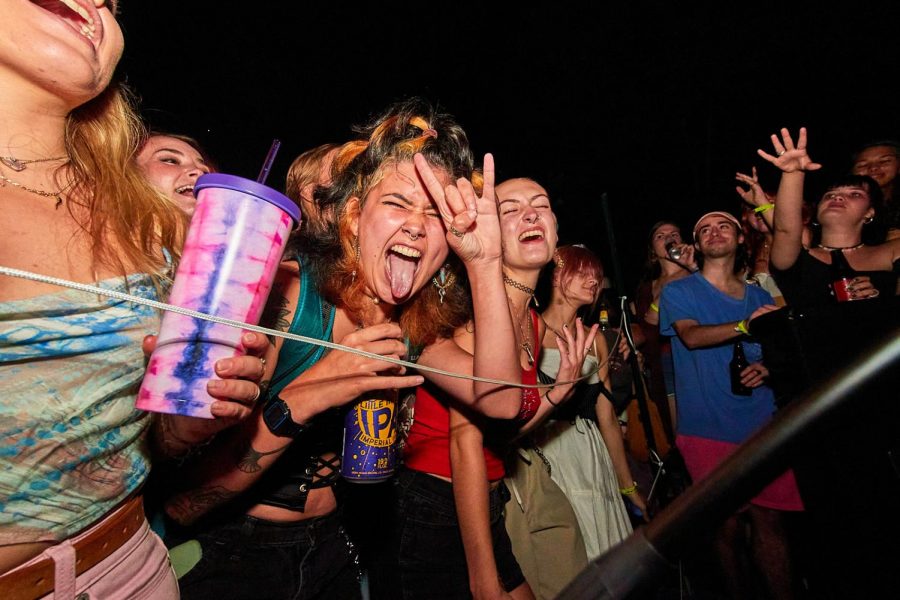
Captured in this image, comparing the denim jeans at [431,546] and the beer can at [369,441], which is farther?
the denim jeans at [431,546]

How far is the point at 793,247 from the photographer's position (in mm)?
3457

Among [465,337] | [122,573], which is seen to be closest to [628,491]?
[465,337]

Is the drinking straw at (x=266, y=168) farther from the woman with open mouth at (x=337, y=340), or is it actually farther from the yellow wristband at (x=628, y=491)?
the yellow wristband at (x=628, y=491)

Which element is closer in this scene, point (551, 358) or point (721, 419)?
point (551, 358)

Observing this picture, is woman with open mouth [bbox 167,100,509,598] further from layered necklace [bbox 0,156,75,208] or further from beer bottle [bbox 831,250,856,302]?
beer bottle [bbox 831,250,856,302]

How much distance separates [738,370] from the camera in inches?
140

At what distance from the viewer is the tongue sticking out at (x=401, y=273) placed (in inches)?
71.6

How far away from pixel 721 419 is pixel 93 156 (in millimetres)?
4180

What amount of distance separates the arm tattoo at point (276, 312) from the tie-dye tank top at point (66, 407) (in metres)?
0.45

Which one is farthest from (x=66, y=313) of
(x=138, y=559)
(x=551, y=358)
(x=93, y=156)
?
(x=551, y=358)

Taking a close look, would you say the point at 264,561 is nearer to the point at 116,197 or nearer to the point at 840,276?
the point at 116,197

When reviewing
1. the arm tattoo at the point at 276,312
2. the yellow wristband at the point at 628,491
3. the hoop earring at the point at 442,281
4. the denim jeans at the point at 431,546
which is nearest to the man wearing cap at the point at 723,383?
the yellow wristband at the point at 628,491

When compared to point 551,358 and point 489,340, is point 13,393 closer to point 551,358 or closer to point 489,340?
point 489,340

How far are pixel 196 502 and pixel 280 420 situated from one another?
44cm
